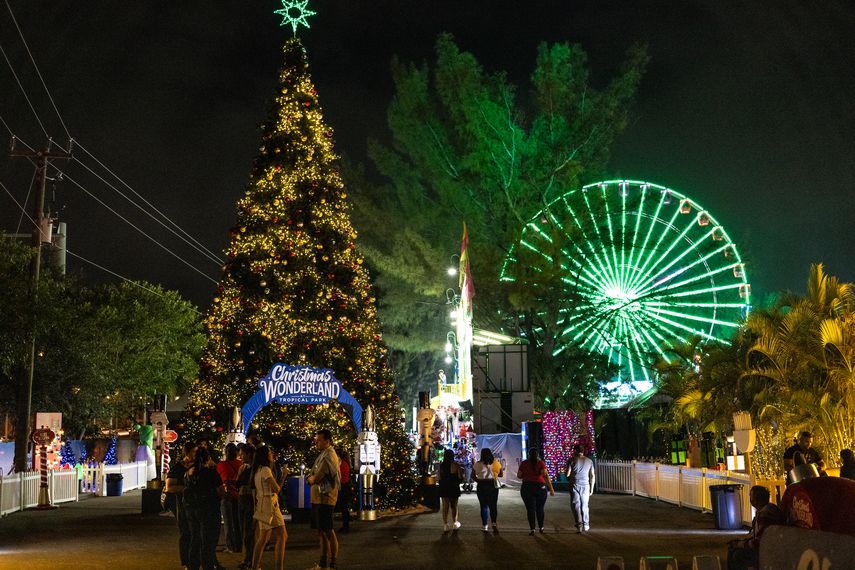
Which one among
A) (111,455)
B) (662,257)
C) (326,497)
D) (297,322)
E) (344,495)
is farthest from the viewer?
(111,455)

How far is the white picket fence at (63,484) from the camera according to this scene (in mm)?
23020

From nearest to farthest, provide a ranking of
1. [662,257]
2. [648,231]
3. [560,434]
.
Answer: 1. [560,434]
2. [662,257]
3. [648,231]

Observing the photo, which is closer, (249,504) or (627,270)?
(249,504)

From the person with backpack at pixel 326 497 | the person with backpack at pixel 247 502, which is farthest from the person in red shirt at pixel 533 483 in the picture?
the person with backpack at pixel 326 497

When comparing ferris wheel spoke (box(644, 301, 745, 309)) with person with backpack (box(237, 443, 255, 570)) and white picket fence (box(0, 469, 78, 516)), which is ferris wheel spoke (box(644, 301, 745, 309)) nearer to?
white picket fence (box(0, 469, 78, 516))

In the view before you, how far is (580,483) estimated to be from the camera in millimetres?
17047

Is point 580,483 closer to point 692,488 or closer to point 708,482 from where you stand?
point 708,482

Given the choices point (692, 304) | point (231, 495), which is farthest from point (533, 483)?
point (692, 304)

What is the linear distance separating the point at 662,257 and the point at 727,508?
23319 mm

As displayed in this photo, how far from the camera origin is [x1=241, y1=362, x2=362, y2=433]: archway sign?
20.2m

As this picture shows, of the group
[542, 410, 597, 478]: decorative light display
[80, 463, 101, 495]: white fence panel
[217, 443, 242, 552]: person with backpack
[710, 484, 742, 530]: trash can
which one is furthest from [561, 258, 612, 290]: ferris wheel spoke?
[217, 443, 242, 552]: person with backpack

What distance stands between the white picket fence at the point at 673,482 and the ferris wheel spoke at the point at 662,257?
31.1 ft

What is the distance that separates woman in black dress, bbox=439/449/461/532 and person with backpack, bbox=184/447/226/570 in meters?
6.02

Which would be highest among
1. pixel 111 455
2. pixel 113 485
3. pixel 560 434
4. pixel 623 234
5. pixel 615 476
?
pixel 623 234
